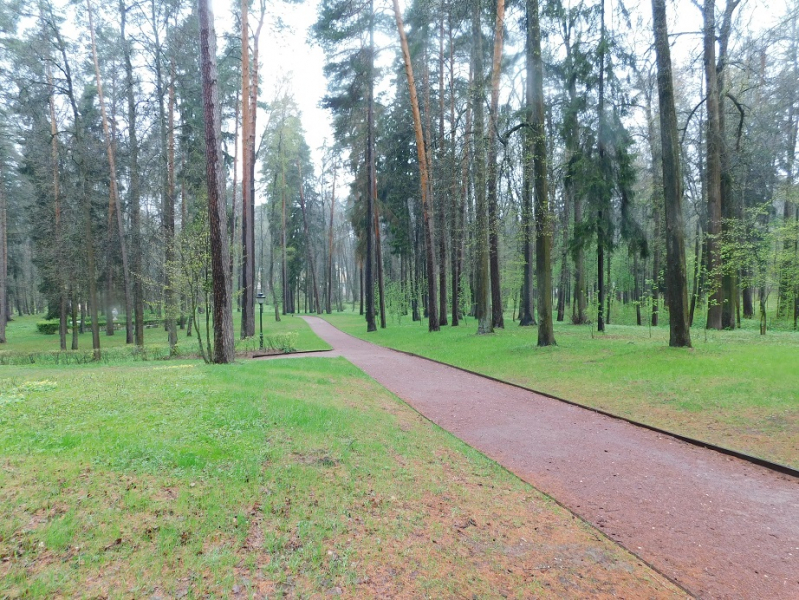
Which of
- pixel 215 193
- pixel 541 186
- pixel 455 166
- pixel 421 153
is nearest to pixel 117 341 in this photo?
pixel 215 193

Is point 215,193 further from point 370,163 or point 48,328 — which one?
point 48,328

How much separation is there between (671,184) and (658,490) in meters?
8.57

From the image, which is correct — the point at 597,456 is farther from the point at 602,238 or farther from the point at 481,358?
the point at 602,238

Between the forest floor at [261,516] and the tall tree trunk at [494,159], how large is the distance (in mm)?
10603

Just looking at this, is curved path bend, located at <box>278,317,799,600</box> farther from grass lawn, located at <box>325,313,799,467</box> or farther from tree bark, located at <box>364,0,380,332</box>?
tree bark, located at <box>364,0,380,332</box>

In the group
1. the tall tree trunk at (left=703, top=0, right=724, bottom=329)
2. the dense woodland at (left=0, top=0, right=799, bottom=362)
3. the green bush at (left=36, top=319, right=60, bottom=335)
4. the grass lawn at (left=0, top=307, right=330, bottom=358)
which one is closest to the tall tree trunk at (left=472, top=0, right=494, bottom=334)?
the dense woodland at (left=0, top=0, right=799, bottom=362)

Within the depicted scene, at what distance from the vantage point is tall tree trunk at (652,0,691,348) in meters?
9.91

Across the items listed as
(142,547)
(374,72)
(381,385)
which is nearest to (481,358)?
(381,385)

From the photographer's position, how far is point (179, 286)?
1238 cm

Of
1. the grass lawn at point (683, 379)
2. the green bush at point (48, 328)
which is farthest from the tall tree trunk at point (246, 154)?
the green bush at point (48, 328)

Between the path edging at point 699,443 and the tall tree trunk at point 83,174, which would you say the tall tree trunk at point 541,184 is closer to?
the path edging at point 699,443

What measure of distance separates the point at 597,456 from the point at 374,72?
66.8 ft

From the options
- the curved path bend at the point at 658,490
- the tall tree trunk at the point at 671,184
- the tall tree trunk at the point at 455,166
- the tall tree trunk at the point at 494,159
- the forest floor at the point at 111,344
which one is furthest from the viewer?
the tall tree trunk at the point at 455,166

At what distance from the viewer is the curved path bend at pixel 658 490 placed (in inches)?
117
